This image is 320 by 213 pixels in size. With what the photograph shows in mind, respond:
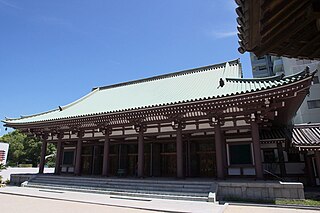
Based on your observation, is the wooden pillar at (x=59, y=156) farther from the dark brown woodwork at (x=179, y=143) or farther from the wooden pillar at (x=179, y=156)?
the wooden pillar at (x=179, y=156)

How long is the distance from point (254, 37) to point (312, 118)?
2975cm

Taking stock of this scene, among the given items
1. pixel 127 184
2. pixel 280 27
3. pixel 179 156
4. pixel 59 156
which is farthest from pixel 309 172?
pixel 59 156

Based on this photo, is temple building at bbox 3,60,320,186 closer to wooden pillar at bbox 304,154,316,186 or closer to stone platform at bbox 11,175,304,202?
wooden pillar at bbox 304,154,316,186

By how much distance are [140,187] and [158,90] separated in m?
7.98

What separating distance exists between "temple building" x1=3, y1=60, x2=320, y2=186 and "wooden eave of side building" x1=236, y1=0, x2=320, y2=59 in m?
5.81

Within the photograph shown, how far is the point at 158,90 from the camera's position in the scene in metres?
16.4

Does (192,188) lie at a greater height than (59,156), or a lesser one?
lesser

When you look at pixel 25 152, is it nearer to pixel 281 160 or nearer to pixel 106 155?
pixel 106 155

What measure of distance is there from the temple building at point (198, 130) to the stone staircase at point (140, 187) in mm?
930

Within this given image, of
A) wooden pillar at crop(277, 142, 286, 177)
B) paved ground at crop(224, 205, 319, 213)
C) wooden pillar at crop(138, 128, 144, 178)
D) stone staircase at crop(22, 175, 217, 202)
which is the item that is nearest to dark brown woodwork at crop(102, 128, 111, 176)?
stone staircase at crop(22, 175, 217, 202)

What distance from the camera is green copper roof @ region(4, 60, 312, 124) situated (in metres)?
13.0

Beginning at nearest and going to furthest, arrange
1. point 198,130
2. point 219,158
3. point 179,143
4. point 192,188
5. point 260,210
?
point 260,210 → point 192,188 → point 219,158 → point 179,143 → point 198,130

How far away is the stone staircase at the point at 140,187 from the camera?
29.9 ft

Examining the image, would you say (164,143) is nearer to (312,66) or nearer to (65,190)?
(65,190)
